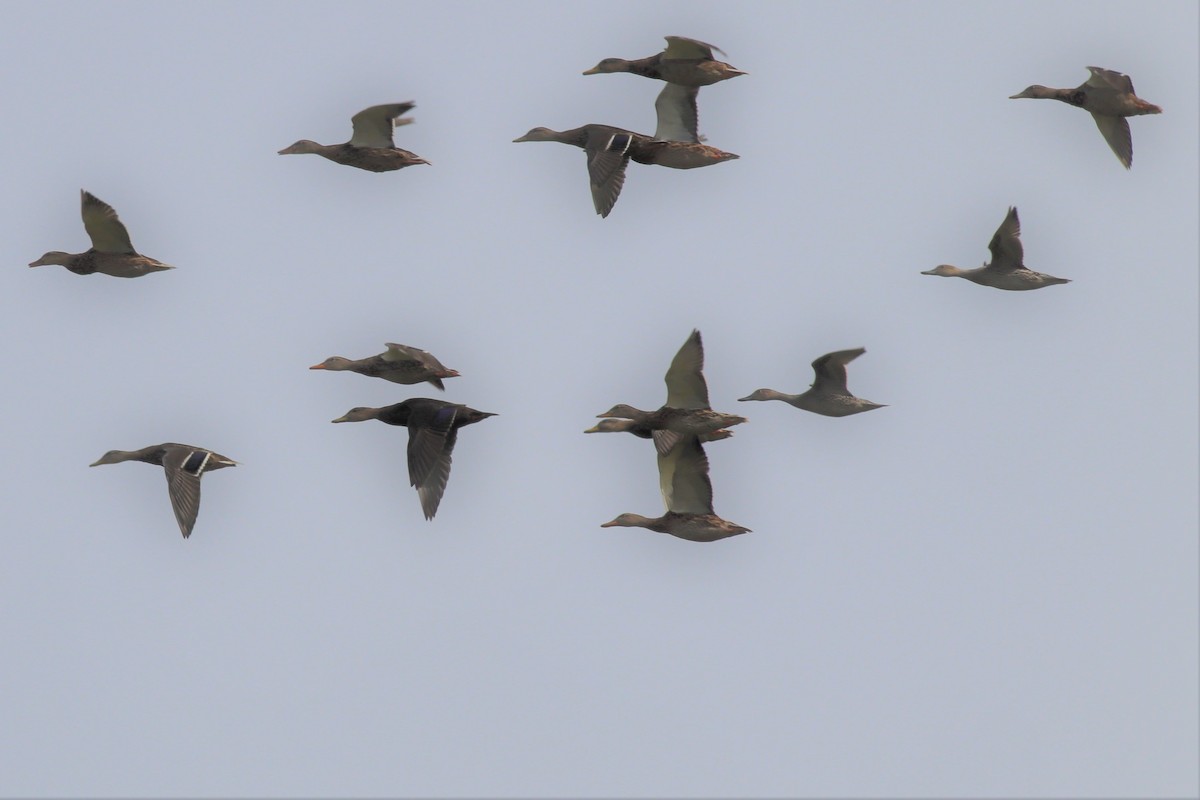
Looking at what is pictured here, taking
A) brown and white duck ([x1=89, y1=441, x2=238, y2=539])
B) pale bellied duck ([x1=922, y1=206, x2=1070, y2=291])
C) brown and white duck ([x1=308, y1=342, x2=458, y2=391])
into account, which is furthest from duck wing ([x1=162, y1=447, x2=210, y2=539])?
pale bellied duck ([x1=922, y1=206, x2=1070, y2=291])

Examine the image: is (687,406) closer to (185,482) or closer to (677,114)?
(677,114)

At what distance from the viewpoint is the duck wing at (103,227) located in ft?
102

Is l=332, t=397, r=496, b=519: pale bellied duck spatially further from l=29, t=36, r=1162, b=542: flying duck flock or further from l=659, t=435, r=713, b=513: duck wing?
l=659, t=435, r=713, b=513: duck wing

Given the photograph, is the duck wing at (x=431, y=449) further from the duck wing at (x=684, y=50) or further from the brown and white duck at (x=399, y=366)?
the duck wing at (x=684, y=50)

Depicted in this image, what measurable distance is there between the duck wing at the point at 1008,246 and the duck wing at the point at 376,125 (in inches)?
348

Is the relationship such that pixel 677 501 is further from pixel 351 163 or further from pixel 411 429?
pixel 351 163

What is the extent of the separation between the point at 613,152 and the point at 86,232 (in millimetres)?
7903

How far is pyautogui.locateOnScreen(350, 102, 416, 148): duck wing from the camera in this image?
31578 millimetres

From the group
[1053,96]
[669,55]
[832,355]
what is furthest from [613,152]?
[1053,96]

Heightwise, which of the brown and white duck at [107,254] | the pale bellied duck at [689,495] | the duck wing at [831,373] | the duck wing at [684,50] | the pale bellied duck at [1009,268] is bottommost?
the pale bellied duck at [689,495]

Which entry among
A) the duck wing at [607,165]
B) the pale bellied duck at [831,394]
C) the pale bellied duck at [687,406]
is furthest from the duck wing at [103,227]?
the pale bellied duck at [831,394]

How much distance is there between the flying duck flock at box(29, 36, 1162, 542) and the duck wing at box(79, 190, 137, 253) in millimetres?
15

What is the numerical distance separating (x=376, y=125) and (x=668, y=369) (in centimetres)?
620

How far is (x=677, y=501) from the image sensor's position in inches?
1227
